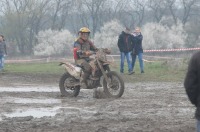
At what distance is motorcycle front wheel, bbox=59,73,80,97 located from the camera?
1370 cm

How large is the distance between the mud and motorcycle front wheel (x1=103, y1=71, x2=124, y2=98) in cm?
24

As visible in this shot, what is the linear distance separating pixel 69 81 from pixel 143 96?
6.92ft

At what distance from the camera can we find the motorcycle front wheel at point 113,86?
12641 millimetres

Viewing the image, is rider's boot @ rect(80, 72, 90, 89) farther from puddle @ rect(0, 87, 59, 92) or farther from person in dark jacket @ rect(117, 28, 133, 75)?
person in dark jacket @ rect(117, 28, 133, 75)

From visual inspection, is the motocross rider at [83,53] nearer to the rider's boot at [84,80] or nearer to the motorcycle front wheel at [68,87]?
the rider's boot at [84,80]

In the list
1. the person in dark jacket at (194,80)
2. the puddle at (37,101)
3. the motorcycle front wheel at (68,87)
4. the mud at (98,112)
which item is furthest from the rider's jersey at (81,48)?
the person in dark jacket at (194,80)

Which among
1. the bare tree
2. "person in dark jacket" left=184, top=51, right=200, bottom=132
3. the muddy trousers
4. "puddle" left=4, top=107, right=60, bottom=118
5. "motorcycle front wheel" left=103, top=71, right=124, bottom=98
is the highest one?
the bare tree

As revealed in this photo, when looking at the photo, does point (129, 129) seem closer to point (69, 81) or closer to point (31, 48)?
point (69, 81)

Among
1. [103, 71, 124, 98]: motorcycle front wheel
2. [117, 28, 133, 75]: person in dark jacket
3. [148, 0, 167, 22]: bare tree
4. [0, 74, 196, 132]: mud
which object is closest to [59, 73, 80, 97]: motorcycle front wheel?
[0, 74, 196, 132]: mud

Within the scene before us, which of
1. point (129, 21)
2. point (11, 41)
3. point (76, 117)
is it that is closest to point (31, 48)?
point (11, 41)

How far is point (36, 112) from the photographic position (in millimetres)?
10414

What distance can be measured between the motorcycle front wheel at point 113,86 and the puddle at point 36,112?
Result: 2222 mm

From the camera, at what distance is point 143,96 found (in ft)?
43.1

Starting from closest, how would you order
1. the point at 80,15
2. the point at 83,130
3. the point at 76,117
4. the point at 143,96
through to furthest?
the point at 83,130 → the point at 76,117 → the point at 143,96 → the point at 80,15
